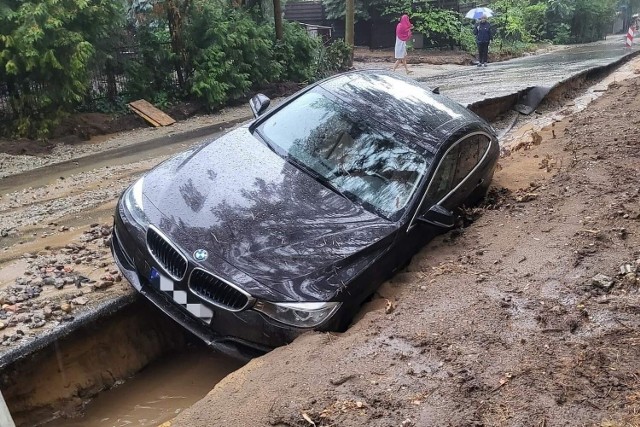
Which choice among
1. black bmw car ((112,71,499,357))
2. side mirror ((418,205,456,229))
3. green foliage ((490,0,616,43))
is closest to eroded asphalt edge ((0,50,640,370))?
black bmw car ((112,71,499,357))

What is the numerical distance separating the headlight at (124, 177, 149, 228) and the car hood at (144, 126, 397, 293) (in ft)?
0.20

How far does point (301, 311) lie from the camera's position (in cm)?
390

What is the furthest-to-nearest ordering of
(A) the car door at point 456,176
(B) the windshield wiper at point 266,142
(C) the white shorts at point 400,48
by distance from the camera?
(C) the white shorts at point 400,48 < (B) the windshield wiper at point 266,142 < (A) the car door at point 456,176

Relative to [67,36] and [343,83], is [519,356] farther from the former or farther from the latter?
[67,36]

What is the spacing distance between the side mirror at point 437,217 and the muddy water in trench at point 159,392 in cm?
184

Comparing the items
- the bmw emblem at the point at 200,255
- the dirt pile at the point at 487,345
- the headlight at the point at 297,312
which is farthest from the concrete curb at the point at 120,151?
the dirt pile at the point at 487,345

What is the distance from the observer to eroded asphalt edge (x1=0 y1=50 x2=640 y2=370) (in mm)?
4152

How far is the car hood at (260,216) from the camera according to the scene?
13.4 feet

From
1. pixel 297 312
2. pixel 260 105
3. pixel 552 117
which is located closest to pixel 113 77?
pixel 260 105

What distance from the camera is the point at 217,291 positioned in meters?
3.97

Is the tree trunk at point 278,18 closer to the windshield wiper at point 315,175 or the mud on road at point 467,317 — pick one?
the mud on road at point 467,317

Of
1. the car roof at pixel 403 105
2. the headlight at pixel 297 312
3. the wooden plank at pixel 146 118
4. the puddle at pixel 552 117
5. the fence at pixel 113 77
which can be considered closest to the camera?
the headlight at pixel 297 312

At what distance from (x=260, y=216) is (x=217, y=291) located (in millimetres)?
668

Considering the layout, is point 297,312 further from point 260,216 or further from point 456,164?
point 456,164
